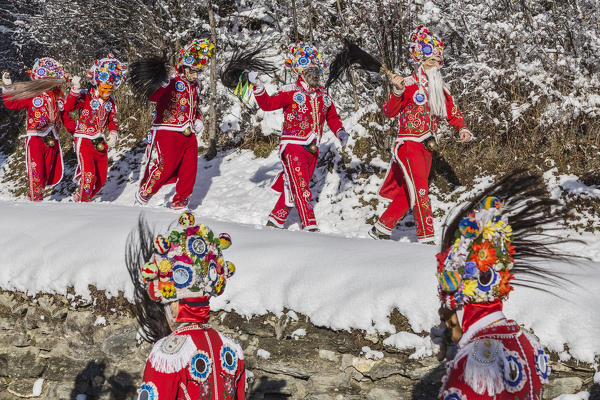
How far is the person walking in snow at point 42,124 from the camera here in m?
8.05

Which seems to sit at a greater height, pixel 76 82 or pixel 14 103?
pixel 76 82

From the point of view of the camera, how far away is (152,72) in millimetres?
6820

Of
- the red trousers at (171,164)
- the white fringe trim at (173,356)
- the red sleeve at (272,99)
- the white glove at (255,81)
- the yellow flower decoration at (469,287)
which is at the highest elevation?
the white glove at (255,81)

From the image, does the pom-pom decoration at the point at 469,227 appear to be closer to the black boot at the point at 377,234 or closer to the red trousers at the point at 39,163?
the black boot at the point at 377,234

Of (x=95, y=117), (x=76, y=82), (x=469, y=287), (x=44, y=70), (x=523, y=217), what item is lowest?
(x=469, y=287)

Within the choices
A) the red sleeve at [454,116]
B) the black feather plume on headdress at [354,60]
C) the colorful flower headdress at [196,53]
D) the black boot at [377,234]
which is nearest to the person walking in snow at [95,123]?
the colorful flower headdress at [196,53]

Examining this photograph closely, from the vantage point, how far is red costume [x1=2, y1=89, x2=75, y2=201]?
8.09 m

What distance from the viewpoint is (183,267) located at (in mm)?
2566

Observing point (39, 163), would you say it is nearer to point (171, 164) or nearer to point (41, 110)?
point (41, 110)

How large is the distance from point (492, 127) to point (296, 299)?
13.4 ft

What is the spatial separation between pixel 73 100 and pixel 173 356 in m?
6.35

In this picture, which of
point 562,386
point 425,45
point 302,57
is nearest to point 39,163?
point 302,57

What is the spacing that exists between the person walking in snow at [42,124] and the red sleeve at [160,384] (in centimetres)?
637

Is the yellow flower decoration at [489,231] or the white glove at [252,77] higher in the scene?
the white glove at [252,77]
